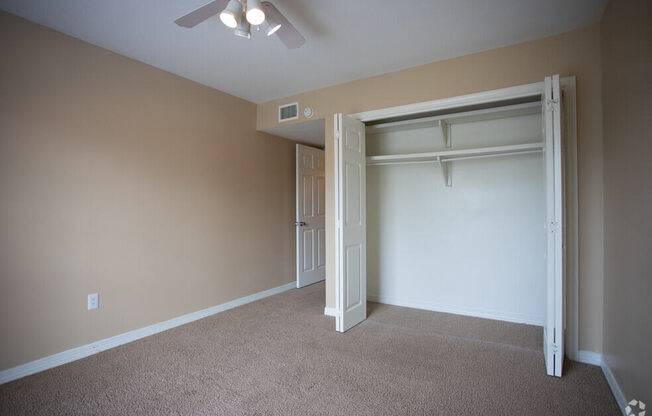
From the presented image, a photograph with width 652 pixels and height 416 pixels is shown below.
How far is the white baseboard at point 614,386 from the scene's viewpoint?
6.06 ft

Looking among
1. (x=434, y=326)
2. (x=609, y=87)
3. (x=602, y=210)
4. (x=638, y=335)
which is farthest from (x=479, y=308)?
(x=609, y=87)

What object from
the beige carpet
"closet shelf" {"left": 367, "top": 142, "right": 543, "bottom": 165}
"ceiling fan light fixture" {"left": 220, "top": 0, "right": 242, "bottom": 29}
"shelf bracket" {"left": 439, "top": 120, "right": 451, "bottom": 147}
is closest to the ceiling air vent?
"closet shelf" {"left": 367, "top": 142, "right": 543, "bottom": 165}

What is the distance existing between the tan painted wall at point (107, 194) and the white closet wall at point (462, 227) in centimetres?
171

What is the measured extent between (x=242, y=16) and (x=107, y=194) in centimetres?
190

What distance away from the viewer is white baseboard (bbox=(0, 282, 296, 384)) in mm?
2318

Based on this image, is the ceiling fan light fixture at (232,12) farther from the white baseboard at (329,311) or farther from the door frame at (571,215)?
the white baseboard at (329,311)

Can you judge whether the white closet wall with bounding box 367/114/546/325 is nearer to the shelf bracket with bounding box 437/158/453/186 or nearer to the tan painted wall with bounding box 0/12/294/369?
the shelf bracket with bounding box 437/158/453/186

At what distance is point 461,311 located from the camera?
11.8 feet

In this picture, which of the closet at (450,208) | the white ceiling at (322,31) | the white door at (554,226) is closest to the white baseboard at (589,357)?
the white door at (554,226)

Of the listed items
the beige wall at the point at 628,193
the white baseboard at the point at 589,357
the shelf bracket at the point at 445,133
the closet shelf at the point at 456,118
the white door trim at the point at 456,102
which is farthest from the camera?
the shelf bracket at the point at 445,133

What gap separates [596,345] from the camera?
2471mm

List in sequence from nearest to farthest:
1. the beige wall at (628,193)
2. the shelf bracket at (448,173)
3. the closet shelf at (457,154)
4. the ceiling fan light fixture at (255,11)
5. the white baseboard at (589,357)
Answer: the beige wall at (628,193)
the ceiling fan light fixture at (255,11)
the white baseboard at (589,357)
the closet shelf at (457,154)
the shelf bracket at (448,173)

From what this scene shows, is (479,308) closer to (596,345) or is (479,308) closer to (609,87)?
(596,345)

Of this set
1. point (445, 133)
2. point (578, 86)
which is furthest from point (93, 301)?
point (578, 86)
